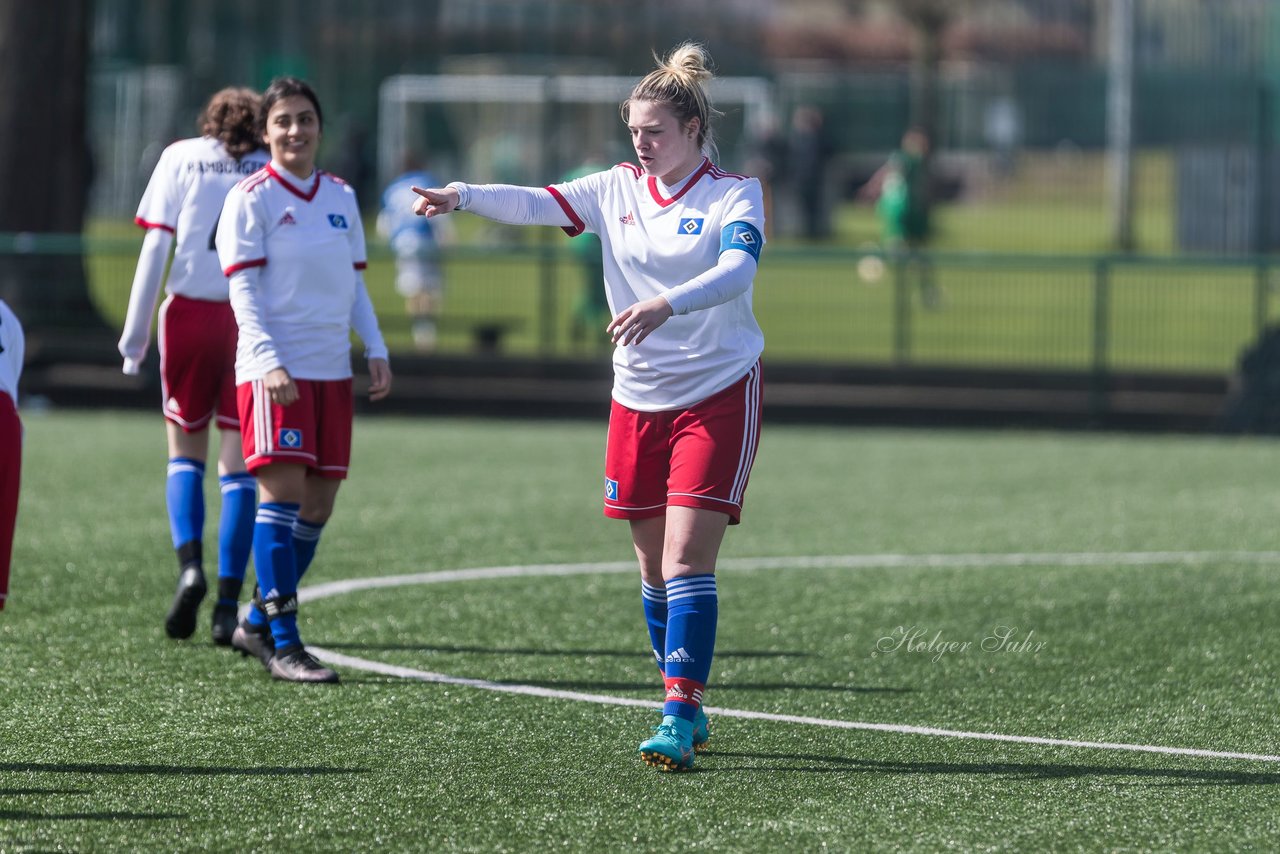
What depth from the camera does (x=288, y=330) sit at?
6.52m

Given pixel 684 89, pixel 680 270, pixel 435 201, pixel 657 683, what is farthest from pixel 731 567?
pixel 684 89

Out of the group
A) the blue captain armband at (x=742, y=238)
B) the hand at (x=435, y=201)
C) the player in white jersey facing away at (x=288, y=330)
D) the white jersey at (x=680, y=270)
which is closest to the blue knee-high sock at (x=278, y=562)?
the player in white jersey facing away at (x=288, y=330)

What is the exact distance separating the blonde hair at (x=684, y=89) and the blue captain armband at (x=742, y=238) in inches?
13.3

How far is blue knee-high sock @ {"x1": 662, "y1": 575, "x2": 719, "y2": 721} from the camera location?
5.43 metres

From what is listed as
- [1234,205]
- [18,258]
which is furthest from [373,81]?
[18,258]

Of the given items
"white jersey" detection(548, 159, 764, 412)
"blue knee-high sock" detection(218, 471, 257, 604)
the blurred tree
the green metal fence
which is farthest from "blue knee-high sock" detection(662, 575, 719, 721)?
the blurred tree

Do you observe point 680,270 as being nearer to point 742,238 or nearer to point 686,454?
point 742,238

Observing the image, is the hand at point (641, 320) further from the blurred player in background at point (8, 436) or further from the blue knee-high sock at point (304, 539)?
the blue knee-high sock at point (304, 539)

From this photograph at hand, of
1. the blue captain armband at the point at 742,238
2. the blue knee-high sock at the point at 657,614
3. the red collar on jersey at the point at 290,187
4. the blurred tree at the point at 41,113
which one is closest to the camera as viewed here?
the blue captain armband at the point at 742,238

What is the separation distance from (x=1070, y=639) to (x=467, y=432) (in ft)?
26.7

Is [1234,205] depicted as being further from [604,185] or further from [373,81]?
[604,185]

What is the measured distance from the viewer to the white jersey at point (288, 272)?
6.43 metres

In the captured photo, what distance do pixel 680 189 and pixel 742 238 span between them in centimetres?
31

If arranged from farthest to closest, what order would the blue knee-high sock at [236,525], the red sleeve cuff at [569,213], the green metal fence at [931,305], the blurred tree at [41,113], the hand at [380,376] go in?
1. the blurred tree at [41,113]
2. the green metal fence at [931,305]
3. the blue knee-high sock at [236,525]
4. the hand at [380,376]
5. the red sleeve cuff at [569,213]
